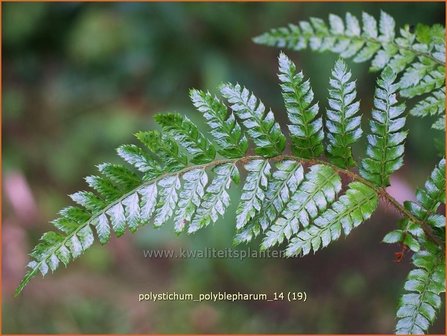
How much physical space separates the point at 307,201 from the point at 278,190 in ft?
0.25

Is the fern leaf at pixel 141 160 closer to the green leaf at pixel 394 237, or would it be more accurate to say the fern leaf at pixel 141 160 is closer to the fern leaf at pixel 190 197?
the fern leaf at pixel 190 197

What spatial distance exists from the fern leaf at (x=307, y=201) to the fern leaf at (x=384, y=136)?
0.10 m

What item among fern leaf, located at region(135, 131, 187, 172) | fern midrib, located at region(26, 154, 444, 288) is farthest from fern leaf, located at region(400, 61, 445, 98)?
fern leaf, located at region(135, 131, 187, 172)

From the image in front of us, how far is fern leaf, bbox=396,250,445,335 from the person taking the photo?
1.24m

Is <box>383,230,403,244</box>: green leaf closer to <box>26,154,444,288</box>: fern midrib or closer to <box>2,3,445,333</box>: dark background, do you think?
<box>26,154,444,288</box>: fern midrib

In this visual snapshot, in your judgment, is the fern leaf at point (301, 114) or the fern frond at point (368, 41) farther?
the fern frond at point (368, 41)

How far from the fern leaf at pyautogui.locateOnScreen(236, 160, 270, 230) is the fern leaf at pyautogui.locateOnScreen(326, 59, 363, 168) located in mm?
187

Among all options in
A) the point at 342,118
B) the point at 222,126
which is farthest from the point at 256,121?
the point at 342,118

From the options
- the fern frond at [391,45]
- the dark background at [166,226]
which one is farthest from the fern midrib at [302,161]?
the dark background at [166,226]

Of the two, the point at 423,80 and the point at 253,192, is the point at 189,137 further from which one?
the point at 423,80

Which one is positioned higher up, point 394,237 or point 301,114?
point 301,114

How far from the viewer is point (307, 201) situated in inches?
50.5

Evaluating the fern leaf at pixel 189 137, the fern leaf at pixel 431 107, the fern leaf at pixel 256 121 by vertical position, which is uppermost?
the fern leaf at pixel 431 107

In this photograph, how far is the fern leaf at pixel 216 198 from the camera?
124 centimetres
